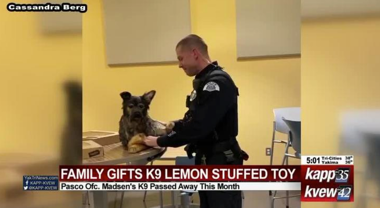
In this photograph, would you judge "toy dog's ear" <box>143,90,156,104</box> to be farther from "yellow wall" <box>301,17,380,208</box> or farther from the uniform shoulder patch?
"yellow wall" <box>301,17,380,208</box>

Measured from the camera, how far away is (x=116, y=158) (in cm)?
130

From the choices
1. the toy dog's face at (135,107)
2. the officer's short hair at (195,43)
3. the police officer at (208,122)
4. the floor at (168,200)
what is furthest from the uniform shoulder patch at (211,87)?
the floor at (168,200)

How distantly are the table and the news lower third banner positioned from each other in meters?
0.03

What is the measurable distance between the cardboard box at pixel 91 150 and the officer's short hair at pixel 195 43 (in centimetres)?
52

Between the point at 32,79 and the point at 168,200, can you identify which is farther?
the point at 168,200

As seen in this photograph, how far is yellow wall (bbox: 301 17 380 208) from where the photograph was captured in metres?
1.13

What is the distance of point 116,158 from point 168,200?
1.00ft

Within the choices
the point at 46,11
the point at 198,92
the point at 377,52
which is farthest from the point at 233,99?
the point at 46,11

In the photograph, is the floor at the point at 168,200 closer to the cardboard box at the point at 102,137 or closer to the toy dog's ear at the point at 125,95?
the cardboard box at the point at 102,137

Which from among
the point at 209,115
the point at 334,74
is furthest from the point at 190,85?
the point at 334,74

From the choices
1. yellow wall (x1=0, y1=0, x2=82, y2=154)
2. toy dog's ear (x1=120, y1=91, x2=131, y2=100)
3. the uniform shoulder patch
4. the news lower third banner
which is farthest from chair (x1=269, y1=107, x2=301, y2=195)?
yellow wall (x1=0, y1=0, x2=82, y2=154)

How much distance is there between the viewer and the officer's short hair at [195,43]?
1.40 metres

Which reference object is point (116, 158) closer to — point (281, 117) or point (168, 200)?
point (168, 200)

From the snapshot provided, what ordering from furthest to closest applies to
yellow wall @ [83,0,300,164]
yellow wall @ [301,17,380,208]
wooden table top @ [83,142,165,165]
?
yellow wall @ [83,0,300,164] → wooden table top @ [83,142,165,165] → yellow wall @ [301,17,380,208]
